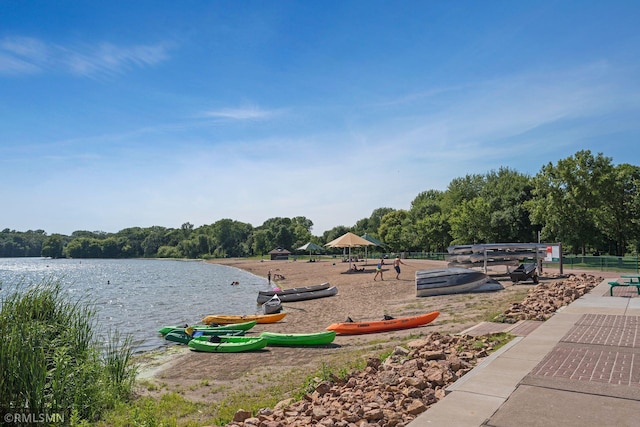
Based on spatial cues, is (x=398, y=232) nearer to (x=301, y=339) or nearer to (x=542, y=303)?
(x=542, y=303)

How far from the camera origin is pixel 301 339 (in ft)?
49.3

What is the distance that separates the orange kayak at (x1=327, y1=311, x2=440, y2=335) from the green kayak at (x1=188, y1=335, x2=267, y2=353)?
2.69m

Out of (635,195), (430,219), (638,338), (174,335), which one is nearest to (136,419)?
(638,338)

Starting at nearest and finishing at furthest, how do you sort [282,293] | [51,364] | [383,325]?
[51,364]
[383,325]
[282,293]

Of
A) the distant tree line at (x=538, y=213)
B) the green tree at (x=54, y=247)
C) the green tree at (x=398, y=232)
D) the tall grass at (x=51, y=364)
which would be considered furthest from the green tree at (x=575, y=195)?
the green tree at (x=54, y=247)

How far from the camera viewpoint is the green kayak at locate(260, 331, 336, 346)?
48.1 ft

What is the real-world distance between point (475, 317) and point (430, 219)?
2402 inches

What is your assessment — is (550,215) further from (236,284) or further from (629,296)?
(236,284)

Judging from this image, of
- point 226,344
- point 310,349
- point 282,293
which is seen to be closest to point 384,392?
point 310,349

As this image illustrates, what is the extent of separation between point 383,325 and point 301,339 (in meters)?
2.84

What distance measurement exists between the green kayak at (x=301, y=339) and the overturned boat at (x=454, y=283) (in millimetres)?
10299

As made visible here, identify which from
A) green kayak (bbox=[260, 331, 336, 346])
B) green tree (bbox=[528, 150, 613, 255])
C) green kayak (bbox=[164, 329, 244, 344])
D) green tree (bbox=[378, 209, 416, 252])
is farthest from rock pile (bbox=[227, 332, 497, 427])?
green tree (bbox=[378, 209, 416, 252])

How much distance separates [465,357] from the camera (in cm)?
873

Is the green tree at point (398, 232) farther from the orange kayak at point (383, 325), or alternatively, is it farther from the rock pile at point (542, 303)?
the orange kayak at point (383, 325)
